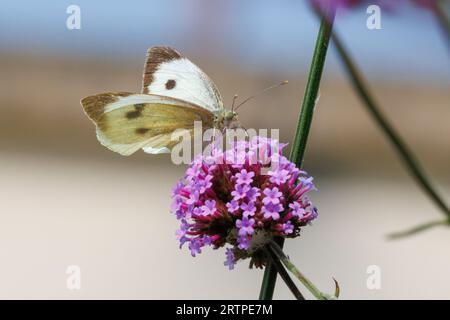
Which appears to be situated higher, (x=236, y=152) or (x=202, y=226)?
(x=236, y=152)

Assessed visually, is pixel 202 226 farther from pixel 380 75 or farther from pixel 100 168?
pixel 380 75

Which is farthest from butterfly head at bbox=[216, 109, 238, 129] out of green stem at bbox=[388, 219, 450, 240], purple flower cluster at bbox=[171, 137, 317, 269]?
green stem at bbox=[388, 219, 450, 240]

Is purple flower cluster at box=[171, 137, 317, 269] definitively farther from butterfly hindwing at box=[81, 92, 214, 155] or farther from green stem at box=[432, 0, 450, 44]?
green stem at box=[432, 0, 450, 44]

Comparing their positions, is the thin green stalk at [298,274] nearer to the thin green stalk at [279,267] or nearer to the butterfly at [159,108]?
the thin green stalk at [279,267]

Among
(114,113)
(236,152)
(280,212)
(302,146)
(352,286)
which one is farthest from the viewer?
(352,286)

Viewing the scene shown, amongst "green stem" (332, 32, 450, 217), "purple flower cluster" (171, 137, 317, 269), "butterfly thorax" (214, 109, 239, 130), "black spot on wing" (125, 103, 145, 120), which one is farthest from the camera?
"black spot on wing" (125, 103, 145, 120)

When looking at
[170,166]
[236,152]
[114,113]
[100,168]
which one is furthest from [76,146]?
[236,152]

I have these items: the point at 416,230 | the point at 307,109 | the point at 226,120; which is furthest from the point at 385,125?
the point at 226,120
